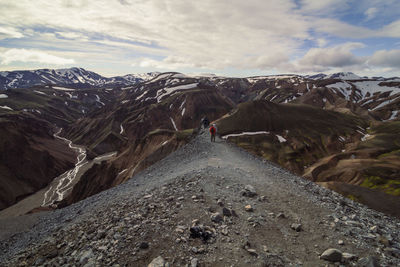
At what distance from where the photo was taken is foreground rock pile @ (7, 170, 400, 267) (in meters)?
8.14

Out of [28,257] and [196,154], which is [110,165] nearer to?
[196,154]

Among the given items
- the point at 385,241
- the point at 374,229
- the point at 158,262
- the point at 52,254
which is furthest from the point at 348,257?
the point at 52,254

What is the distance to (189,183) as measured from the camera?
1406 centimetres

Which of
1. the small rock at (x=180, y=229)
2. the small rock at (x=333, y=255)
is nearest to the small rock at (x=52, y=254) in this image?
the small rock at (x=180, y=229)

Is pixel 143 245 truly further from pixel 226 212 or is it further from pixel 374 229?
pixel 374 229

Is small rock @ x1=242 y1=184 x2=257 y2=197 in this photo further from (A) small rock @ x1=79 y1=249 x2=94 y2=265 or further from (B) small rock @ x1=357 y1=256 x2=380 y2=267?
(A) small rock @ x1=79 y1=249 x2=94 y2=265

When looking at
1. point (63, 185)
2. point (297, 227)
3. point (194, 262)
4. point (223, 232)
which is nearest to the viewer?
point (194, 262)

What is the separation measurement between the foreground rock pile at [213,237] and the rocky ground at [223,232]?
4cm

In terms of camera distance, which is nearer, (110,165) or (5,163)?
(110,165)

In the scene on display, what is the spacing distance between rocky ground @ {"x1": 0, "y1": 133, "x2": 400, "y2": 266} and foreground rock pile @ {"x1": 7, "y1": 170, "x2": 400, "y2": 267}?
0.04 m

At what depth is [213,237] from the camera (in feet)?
29.5

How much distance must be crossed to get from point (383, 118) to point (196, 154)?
9192 inches

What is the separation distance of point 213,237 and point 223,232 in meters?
0.52

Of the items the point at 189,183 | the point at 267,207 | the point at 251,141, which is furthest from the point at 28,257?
the point at 251,141
